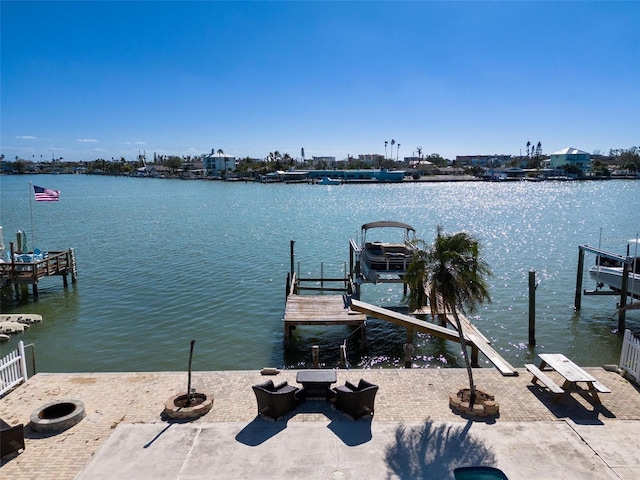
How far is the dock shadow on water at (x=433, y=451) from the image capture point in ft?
27.9

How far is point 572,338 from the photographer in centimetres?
2156

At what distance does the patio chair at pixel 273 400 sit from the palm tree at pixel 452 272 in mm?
3981

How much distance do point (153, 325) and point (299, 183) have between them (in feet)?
533

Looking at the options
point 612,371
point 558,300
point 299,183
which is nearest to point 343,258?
point 558,300

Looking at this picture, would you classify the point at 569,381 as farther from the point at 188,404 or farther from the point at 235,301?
the point at 235,301

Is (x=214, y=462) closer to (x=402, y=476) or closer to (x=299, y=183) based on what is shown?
(x=402, y=476)

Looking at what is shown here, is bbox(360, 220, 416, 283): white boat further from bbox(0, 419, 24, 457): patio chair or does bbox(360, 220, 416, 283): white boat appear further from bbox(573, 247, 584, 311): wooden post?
bbox(0, 419, 24, 457): patio chair

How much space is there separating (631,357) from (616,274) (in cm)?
1372

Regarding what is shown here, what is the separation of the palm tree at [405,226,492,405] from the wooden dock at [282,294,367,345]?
7.88 meters

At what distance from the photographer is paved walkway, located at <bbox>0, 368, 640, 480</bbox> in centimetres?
859

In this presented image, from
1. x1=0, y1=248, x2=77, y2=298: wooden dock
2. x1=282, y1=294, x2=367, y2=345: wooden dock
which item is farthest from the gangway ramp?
x1=0, y1=248, x2=77, y2=298: wooden dock

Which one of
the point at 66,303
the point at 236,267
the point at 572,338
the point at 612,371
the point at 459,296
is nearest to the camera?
the point at 459,296

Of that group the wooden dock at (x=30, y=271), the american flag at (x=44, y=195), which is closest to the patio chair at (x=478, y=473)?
the wooden dock at (x=30, y=271)

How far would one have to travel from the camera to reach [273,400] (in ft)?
33.7
